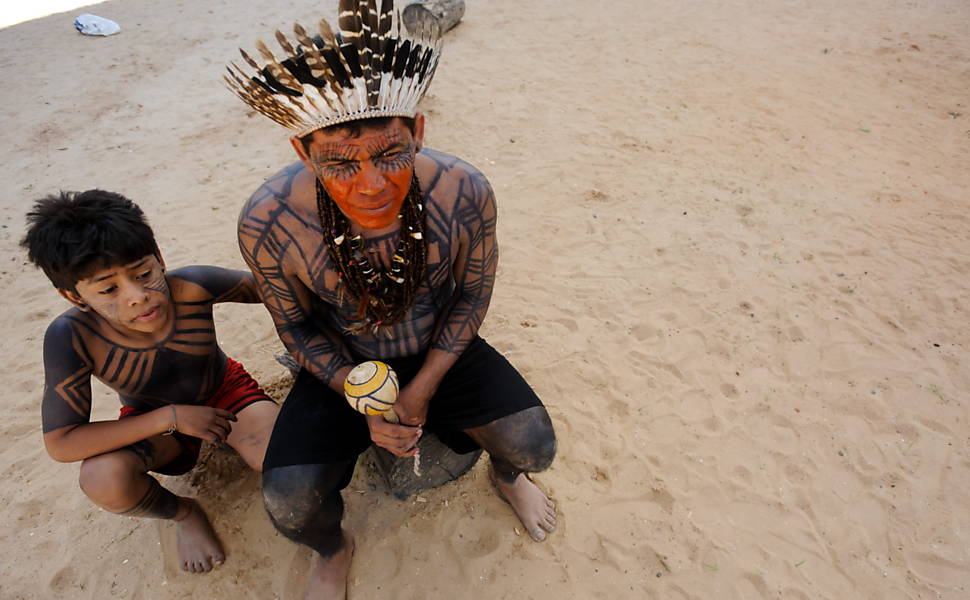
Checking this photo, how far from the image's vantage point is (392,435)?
6.65ft

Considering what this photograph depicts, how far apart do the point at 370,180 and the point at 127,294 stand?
3.58ft

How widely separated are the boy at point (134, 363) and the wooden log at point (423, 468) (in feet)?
1.90

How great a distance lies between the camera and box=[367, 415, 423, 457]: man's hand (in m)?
2.03

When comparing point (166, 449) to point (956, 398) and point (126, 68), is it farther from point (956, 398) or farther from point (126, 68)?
point (126, 68)

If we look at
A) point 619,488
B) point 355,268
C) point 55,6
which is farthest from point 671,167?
point 55,6

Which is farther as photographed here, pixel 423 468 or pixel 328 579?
pixel 423 468

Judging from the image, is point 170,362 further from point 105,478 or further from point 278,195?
point 278,195

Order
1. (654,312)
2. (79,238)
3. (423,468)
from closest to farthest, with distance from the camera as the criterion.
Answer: (79,238), (423,468), (654,312)

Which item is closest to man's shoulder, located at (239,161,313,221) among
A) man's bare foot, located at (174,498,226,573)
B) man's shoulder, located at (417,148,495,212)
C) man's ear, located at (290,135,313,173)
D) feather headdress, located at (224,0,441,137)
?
man's ear, located at (290,135,313,173)

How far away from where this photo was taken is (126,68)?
8.13 meters

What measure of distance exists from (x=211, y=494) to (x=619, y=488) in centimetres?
202

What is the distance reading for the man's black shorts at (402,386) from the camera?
2068 millimetres

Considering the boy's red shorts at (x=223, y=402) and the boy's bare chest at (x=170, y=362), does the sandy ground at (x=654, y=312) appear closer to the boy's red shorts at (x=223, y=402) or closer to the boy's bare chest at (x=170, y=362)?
the boy's red shorts at (x=223, y=402)

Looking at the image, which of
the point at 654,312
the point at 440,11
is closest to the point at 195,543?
the point at 654,312
